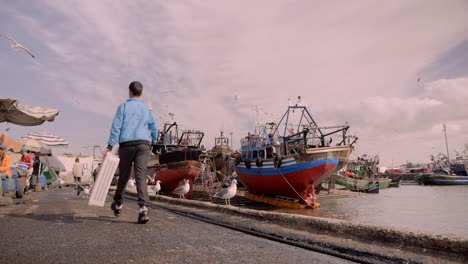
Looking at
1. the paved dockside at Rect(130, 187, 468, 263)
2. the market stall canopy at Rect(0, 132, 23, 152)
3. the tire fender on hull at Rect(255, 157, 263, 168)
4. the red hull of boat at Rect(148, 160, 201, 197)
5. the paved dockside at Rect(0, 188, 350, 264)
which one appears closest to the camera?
the paved dockside at Rect(0, 188, 350, 264)

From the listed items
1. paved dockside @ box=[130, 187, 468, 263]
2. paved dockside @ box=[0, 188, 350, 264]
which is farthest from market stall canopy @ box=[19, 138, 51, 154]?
paved dockside @ box=[130, 187, 468, 263]

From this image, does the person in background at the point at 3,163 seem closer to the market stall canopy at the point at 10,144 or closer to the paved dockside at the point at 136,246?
the paved dockside at the point at 136,246

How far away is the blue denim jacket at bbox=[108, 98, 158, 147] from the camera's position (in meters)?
3.83

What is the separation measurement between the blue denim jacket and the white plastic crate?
0.23 metres

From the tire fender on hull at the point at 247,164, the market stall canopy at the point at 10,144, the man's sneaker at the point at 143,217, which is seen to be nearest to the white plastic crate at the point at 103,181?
the man's sneaker at the point at 143,217

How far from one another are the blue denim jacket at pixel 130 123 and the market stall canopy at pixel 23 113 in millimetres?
4270

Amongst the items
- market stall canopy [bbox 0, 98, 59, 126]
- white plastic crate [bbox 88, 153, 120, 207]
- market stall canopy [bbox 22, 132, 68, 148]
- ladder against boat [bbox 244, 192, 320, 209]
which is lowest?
ladder against boat [bbox 244, 192, 320, 209]

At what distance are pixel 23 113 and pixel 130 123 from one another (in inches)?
192

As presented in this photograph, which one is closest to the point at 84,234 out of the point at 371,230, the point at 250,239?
the point at 250,239

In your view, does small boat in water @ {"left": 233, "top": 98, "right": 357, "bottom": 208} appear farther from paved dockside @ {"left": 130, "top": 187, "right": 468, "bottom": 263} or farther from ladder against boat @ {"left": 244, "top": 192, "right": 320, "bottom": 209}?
paved dockside @ {"left": 130, "top": 187, "right": 468, "bottom": 263}

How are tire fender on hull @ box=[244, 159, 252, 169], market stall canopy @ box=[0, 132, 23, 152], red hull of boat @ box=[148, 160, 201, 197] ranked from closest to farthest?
market stall canopy @ box=[0, 132, 23, 152] < red hull of boat @ box=[148, 160, 201, 197] < tire fender on hull @ box=[244, 159, 252, 169]

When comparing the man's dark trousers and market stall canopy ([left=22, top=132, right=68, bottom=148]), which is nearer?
the man's dark trousers

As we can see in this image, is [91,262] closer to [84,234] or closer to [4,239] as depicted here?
[84,234]

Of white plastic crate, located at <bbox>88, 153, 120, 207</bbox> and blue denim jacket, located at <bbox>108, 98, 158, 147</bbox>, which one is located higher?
blue denim jacket, located at <bbox>108, 98, 158, 147</bbox>
